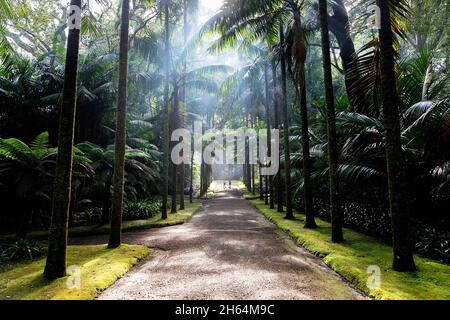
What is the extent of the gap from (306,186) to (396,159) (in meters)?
5.83

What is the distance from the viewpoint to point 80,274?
5738 millimetres

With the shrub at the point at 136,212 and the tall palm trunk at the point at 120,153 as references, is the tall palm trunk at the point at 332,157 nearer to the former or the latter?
the tall palm trunk at the point at 120,153

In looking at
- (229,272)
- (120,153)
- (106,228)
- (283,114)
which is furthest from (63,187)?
(283,114)

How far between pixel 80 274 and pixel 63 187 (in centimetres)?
169

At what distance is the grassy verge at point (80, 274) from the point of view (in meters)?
4.74

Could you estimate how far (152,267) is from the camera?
6.64 metres

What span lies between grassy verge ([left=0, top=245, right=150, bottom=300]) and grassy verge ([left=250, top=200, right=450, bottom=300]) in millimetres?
4415

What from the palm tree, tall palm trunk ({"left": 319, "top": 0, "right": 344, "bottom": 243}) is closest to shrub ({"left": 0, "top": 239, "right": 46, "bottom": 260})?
the palm tree

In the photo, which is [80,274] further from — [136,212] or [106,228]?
[136,212]

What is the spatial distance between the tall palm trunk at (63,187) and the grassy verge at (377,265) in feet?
17.7

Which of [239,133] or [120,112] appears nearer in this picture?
[120,112]

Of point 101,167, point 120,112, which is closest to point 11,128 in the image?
point 101,167

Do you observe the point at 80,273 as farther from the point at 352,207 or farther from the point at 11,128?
the point at 11,128
